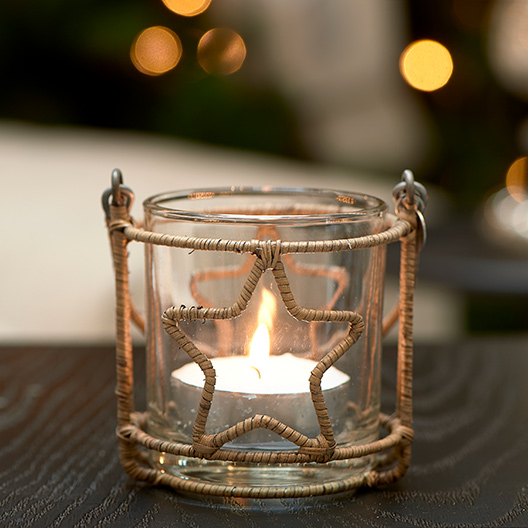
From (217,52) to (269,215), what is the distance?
78.5 inches

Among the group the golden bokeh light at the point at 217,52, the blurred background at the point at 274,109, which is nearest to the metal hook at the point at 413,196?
the blurred background at the point at 274,109

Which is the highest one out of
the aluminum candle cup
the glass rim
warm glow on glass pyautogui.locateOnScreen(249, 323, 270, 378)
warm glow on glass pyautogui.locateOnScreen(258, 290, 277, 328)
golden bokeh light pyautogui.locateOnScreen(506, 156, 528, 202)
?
the glass rim

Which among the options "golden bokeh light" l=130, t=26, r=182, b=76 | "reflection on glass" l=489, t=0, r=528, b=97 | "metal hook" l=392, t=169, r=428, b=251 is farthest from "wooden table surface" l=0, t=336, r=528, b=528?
"golden bokeh light" l=130, t=26, r=182, b=76

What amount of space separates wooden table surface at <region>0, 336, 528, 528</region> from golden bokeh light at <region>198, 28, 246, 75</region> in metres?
1.72

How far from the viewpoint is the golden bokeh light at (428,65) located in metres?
2.50

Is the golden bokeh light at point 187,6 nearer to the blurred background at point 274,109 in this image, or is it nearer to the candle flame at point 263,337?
the blurred background at point 274,109

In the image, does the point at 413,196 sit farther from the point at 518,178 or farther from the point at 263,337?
the point at 518,178

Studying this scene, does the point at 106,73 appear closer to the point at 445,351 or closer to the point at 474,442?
the point at 445,351

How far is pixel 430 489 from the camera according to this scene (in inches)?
16.3

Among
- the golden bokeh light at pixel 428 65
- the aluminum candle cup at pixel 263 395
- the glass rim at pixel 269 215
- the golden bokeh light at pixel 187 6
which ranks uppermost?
the golden bokeh light at pixel 187 6

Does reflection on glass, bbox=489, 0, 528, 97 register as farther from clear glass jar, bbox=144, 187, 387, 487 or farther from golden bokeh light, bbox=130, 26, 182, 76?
clear glass jar, bbox=144, 187, 387, 487

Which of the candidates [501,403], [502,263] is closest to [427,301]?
Result: [502,263]

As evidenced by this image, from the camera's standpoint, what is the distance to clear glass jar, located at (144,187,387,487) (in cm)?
38

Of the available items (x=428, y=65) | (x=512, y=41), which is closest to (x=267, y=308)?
(x=512, y=41)
